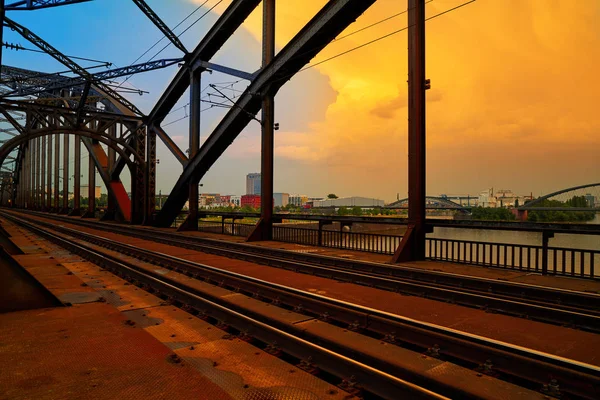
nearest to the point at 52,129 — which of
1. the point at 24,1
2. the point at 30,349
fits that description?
the point at 24,1

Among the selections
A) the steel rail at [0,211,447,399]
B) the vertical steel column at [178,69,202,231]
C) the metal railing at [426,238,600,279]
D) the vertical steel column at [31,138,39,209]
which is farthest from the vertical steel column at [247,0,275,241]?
the vertical steel column at [31,138,39,209]

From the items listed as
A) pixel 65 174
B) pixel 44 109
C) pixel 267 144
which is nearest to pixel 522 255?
pixel 267 144

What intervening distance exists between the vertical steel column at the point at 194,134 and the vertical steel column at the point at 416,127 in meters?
15.8

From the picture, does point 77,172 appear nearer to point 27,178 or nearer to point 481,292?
point 27,178

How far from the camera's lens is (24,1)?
20.9 metres

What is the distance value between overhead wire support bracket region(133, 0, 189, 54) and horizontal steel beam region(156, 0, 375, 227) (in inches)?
288

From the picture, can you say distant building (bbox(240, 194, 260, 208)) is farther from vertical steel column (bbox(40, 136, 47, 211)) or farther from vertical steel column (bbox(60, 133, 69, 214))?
vertical steel column (bbox(40, 136, 47, 211))

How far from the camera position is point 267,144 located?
1953 cm

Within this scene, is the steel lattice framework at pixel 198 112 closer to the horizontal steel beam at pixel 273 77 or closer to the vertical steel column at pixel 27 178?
the horizontal steel beam at pixel 273 77

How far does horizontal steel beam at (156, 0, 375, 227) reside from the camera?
1555 cm

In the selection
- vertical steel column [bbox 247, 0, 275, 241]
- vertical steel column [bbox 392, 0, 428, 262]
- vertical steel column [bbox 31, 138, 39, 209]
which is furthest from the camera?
vertical steel column [bbox 31, 138, 39, 209]

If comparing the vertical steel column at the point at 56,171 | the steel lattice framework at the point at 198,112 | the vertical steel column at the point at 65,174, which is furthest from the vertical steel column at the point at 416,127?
the vertical steel column at the point at 56,171

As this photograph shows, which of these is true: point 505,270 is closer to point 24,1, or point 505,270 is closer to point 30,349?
point 30,349

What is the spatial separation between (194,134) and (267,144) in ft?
25.6
